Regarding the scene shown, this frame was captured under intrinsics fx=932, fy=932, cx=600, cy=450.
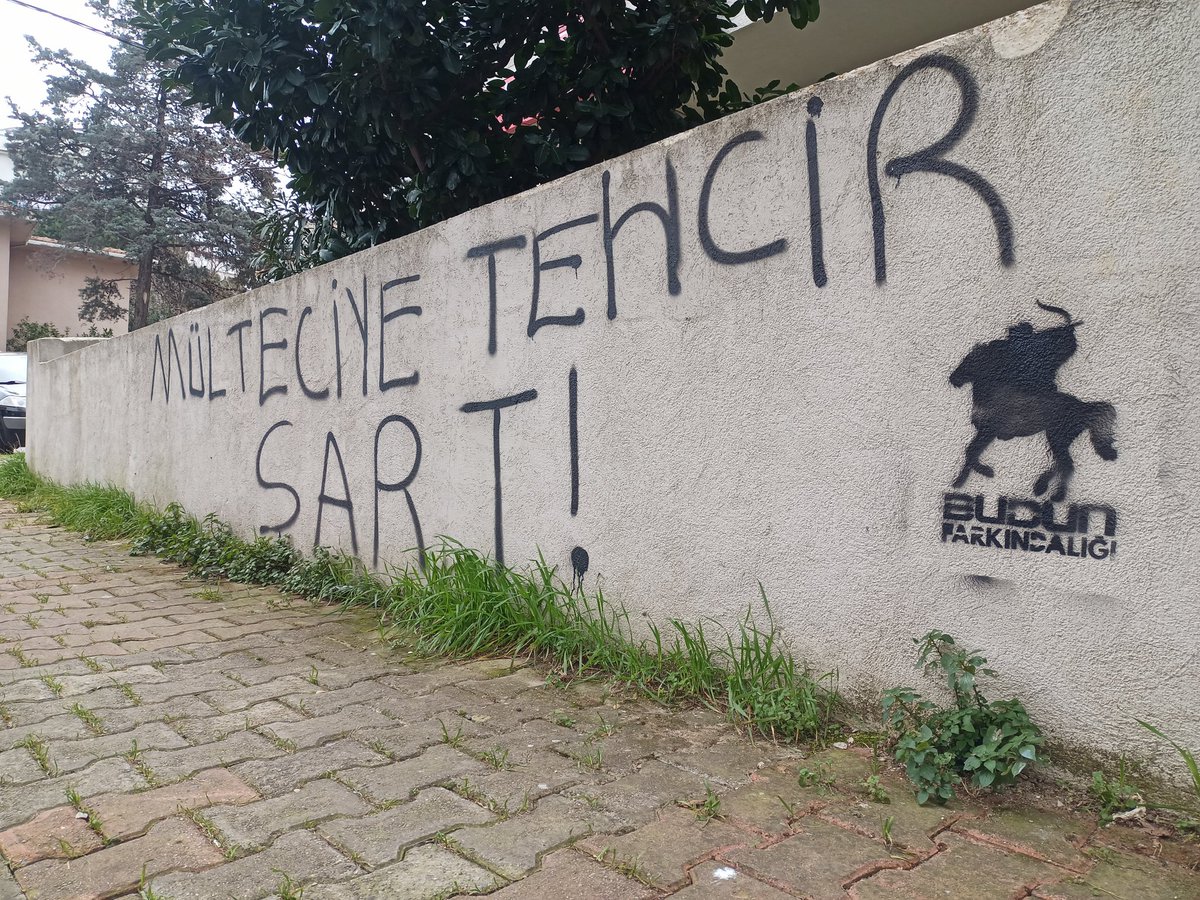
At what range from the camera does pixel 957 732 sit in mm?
2344

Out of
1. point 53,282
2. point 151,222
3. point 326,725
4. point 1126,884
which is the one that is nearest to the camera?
point 1126,884

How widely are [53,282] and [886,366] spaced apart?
30540mm

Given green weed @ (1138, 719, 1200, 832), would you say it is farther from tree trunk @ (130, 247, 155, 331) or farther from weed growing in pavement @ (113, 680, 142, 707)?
tree trunk @ (130, 247, 155, 331)

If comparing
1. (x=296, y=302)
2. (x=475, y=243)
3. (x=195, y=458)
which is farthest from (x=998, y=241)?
(x=195, y=458)

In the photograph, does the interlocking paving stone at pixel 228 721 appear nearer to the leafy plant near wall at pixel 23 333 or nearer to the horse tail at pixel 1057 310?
the horse tail at pixel 1057 310

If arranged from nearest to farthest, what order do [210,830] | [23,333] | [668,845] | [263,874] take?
[263,874] → [668,845] → [210,830] → [23,333]

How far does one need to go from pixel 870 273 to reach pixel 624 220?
1.07 m

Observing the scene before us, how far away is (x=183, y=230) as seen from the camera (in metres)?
22.5

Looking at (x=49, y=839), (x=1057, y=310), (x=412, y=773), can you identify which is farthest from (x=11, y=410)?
(x=1057, y=310)

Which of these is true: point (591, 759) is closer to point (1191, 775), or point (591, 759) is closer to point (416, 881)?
point (416, 881)

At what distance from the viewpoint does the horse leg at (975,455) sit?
2441 millimetres

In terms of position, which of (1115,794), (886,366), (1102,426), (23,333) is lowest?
(1115,794)

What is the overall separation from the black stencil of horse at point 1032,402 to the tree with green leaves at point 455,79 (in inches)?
113

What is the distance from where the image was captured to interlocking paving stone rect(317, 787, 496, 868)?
2123 millimetres
